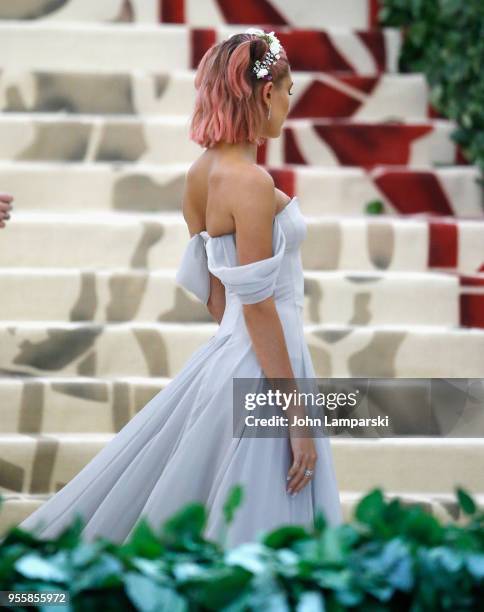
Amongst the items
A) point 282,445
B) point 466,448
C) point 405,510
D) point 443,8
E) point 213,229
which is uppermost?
point 443,8

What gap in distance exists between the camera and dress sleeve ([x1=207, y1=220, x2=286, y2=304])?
8.23 ft

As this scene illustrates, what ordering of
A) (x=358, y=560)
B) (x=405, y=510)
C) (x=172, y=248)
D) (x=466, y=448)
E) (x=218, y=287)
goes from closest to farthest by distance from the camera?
(x=358, y=560), (x=405, y=510), (x=218, y=287), (x=466, y=448), (x=172, y=248)

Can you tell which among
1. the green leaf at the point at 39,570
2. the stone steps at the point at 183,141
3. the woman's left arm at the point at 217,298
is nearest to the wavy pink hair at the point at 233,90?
the woman's left arm at the point at 217,298

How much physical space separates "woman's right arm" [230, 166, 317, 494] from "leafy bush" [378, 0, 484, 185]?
253cm

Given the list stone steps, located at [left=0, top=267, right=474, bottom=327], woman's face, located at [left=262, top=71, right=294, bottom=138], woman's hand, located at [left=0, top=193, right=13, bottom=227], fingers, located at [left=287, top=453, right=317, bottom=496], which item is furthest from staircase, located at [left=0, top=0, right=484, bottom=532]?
woman's face, located at [left=262, top=71, right=294, bottom=138]

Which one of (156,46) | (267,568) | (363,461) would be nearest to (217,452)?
(267,568)

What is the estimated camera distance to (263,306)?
254cm

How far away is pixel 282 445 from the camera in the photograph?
2.57 m

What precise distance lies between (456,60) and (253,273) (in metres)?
2.82

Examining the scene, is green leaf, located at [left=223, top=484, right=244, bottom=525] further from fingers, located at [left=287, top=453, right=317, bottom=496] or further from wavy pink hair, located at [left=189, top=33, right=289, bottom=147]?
wavy pink hair, located at [left=189, top=33, right=289, bottom=147]

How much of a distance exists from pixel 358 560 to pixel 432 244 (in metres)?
3.11

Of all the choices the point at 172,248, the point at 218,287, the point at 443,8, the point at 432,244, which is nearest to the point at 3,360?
the point at 172,248

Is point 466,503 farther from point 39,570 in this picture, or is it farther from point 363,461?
point 363,461

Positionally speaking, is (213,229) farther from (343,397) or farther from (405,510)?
(405,510)
